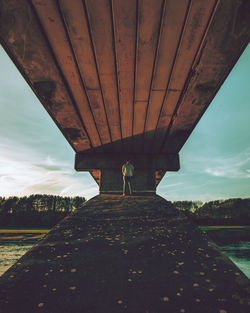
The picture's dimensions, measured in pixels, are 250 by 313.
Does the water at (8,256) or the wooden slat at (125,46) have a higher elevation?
the wooden slat at (125,46)

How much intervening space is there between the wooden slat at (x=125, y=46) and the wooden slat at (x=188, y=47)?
740mm

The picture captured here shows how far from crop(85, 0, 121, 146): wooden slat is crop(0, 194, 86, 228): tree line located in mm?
48397

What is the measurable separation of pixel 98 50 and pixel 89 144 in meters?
3.67

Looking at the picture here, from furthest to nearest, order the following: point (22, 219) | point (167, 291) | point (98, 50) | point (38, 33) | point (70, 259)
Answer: point (22, 219), point (98, 50), point (38, 33), point (70, 259), point (167, 291)

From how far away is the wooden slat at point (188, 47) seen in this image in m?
2.17

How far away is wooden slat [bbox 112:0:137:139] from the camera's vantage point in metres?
2.15

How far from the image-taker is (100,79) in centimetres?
333

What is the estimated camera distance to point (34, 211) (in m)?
58.8

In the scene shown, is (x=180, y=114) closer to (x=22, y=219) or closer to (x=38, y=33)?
(x=38, y=33)

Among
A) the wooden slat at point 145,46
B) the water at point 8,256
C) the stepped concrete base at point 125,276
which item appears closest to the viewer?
the stepped concrete base at point 125,276

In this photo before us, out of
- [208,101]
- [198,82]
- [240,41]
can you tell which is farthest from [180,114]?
[240,41]

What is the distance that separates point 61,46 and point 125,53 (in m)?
1.00

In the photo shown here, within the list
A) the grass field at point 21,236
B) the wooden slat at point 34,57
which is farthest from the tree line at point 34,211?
the wooden slat at point 34,57

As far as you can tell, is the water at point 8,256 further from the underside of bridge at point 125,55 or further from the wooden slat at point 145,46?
the wooden slat at point 145,46
